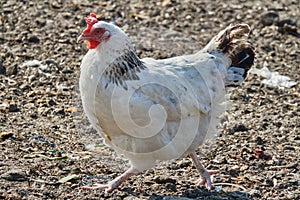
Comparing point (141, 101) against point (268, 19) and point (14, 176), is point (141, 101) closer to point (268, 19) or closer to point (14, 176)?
point (14, 176)

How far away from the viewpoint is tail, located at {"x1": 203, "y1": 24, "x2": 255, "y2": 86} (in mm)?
6797

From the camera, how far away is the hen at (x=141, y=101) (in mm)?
5863

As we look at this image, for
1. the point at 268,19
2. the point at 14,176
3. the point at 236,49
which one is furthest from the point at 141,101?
the point at 268,19

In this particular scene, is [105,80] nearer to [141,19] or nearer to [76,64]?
[76,64]

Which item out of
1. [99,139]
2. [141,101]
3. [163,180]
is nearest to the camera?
[141,101]

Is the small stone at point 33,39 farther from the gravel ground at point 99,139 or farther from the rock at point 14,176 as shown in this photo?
the rock at point 14,176

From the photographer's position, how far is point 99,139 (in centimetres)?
728

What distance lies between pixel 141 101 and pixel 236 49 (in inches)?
55.6

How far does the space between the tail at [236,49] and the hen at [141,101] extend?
40 cm

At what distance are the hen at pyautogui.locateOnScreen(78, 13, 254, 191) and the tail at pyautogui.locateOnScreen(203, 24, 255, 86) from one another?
0.40 m

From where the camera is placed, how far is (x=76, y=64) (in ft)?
28.5

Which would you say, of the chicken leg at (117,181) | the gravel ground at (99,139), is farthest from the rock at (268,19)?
the chicken leg at (117,181)

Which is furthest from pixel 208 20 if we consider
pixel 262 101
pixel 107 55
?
pixel 107 55

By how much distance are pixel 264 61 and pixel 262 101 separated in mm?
1104
